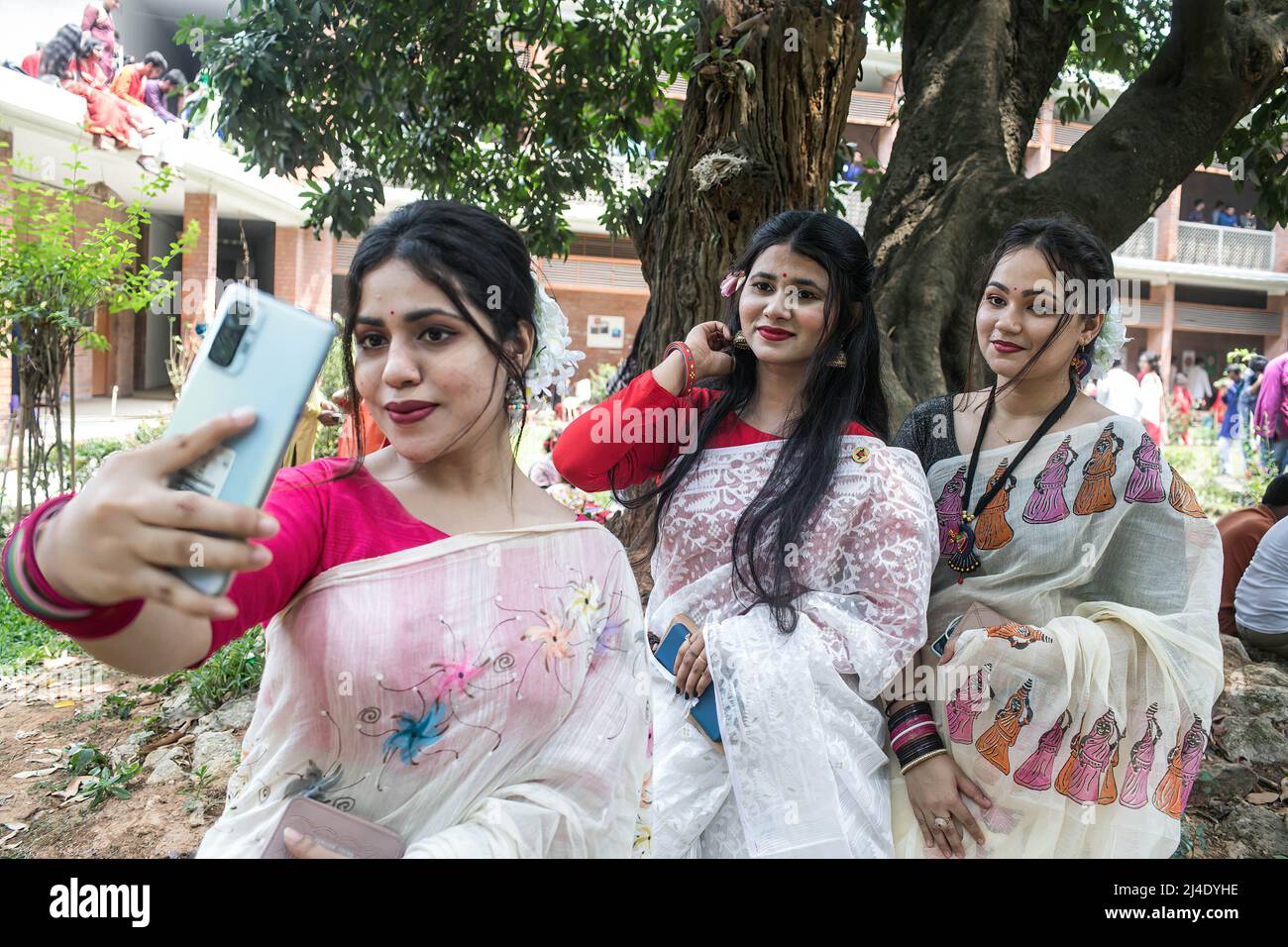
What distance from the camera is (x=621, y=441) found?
1899 millimetres

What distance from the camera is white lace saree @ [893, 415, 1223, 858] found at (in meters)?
1.73

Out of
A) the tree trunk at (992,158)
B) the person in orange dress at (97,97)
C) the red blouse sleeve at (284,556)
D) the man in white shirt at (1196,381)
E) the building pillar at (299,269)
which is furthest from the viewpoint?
the man in white shirt at (1196,381)

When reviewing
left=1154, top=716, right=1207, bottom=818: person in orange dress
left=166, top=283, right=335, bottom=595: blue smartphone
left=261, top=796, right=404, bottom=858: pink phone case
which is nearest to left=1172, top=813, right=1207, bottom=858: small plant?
left=1154, top=716, right=1207, bottom=818: person in orange dress

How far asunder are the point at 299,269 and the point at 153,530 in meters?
14.2

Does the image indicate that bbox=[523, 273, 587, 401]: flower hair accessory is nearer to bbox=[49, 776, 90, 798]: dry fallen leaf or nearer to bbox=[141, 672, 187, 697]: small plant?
bbox=[49, 776, 90, 798]: dry fallen leaf

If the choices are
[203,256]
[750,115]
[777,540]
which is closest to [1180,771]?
[777,540]

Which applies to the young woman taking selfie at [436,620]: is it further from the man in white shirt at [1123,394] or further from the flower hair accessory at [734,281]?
the man in white shirt at [1123,394]

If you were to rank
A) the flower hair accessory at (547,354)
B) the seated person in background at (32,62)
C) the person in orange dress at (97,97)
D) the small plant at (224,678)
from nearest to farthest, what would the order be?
the flower hair accessory at (547,354), the small plant at (224,678), the person in orange dress at (97,97), the seated person in background at (32,62)

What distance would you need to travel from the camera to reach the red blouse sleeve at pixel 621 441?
6.15ft

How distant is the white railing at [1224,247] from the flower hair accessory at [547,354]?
21622 mm

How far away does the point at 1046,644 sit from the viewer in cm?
173

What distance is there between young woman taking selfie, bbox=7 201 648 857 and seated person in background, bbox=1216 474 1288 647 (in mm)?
4000

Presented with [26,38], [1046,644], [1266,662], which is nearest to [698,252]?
[1046,644]

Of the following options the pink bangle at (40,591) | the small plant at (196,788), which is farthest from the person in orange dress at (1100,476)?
the small plant at (196,788)
